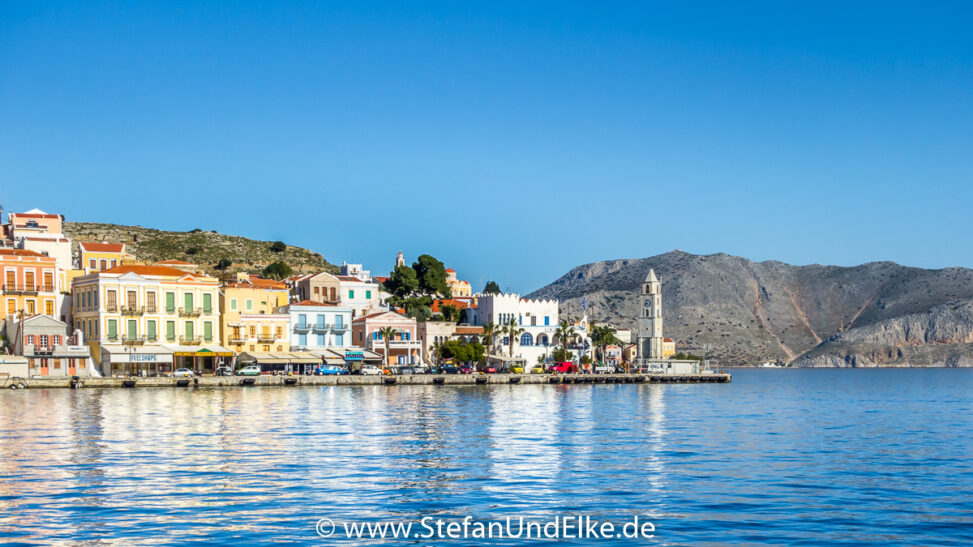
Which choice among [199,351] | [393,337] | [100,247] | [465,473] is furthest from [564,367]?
[465,473]

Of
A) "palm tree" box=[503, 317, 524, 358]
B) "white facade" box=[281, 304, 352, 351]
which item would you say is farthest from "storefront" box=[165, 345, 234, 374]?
"palm tree" box=[503, 317, 524, 358]

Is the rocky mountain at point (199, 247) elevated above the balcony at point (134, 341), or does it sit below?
above

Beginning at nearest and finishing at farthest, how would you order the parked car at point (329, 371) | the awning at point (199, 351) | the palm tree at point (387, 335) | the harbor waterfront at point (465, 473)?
1. the harbor waterfront at point (465, 473)
2. the awning at point (199, 351)
3. the parked car at point (329, 371)
4. the palm tree at point (387, 335)

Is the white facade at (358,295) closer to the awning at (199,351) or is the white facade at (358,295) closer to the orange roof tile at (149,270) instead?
the awning at (199,351)

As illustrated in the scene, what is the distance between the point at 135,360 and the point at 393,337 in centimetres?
2775

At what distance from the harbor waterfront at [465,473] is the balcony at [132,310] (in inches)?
1101

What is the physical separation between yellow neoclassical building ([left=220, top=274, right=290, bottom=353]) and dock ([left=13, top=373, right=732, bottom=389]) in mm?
8375

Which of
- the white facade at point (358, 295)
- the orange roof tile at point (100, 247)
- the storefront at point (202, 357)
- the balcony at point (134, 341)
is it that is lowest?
the storefront at point (202, 357)

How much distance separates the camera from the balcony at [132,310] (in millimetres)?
84188

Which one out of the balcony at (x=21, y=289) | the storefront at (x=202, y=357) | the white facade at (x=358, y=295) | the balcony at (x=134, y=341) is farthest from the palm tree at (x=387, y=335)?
the balcony at (x=21, y=289)

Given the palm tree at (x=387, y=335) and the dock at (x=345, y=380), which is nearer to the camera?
the dock at (x=345, y=380)

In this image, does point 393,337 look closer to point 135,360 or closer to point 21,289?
point 135,360

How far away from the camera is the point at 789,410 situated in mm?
66062

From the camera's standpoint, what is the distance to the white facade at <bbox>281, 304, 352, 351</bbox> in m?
96.5
